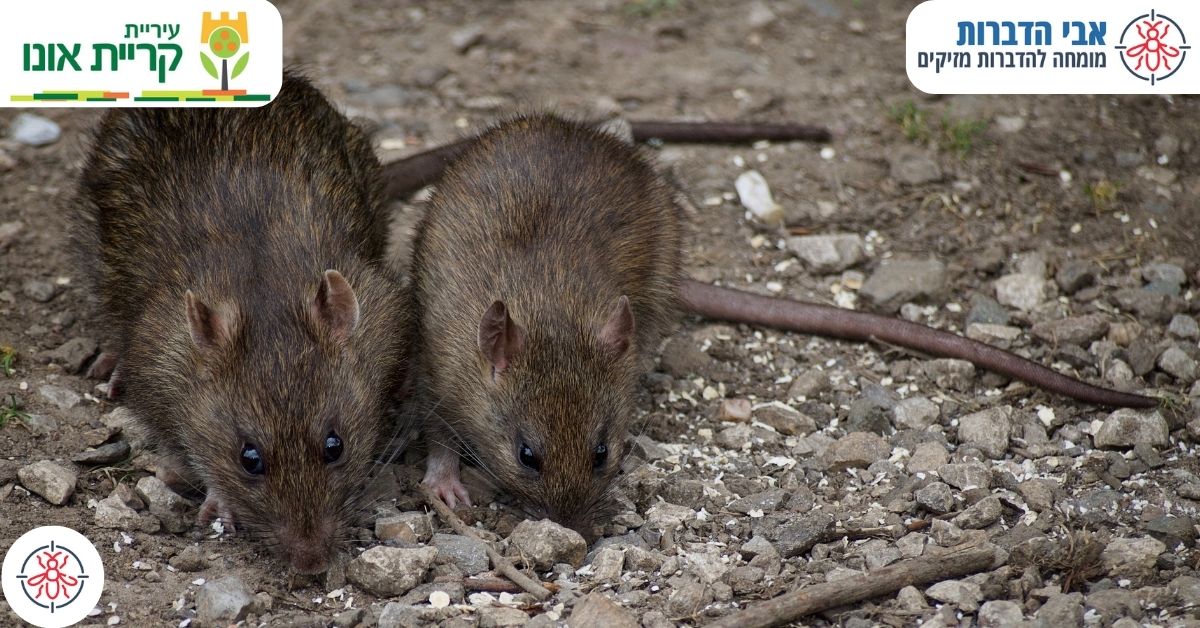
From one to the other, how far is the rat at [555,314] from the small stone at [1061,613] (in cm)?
167

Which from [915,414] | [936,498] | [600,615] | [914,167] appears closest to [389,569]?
[600,615]

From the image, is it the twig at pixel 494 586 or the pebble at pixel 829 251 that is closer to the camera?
the twig at pixel 494 586

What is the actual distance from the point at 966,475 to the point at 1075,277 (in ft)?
6.32

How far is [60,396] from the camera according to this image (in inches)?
249

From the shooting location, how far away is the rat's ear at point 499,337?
18.5ft

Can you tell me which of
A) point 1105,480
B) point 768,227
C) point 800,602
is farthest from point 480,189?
point 1105,480

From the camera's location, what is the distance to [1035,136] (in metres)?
8.36

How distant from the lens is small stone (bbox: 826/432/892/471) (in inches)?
239

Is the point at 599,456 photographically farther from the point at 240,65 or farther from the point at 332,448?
the point at 240,65

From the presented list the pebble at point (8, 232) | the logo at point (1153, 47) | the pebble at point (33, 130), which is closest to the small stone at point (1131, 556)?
the logo at point (1153, 47)

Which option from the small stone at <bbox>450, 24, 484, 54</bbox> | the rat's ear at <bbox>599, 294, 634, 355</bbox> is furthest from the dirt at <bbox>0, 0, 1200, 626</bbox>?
the rat's ear at <bbox>599, 294, 634, 355</bbox>

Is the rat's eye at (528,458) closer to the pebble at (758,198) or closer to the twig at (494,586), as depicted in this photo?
the twig at (494,586)

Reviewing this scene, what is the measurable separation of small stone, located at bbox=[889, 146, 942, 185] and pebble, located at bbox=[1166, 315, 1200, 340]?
173 centimetres

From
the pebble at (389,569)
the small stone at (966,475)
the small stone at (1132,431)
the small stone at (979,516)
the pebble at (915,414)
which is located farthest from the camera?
the pebble at (915,414)
